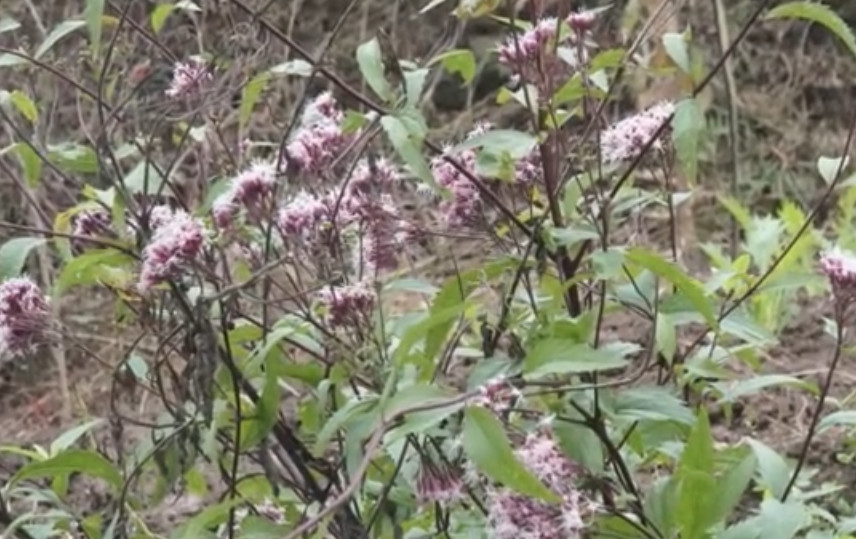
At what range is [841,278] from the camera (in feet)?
3.62

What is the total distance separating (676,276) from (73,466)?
47cm

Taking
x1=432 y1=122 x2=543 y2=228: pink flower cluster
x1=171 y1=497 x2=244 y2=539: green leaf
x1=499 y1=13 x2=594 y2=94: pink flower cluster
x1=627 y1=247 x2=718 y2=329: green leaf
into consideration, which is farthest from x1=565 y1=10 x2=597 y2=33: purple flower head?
x1=171 y1=497 x2=244 y2=539: green leaf

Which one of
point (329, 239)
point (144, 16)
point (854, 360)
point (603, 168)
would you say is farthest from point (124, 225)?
point (144, 16)

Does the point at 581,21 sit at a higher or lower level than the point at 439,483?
higher

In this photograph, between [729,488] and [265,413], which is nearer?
[729,488]

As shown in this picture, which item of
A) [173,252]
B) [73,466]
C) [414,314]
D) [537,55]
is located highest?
[537,55]

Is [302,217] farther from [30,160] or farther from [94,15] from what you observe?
[30,160]

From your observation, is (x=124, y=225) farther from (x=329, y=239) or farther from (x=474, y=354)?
(x=474, y=354)

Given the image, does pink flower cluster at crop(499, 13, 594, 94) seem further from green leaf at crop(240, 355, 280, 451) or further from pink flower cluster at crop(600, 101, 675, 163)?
green leaf at crop(240, 355, 280, 451)

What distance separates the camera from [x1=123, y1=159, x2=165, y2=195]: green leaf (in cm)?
121

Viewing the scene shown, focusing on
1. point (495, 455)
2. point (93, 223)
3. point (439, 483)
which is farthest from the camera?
point (93, 223)

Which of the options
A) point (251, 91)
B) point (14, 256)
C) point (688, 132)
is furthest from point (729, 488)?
point (14, 256)

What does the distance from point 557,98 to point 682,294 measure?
182mm

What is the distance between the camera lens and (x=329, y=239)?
1.13m
